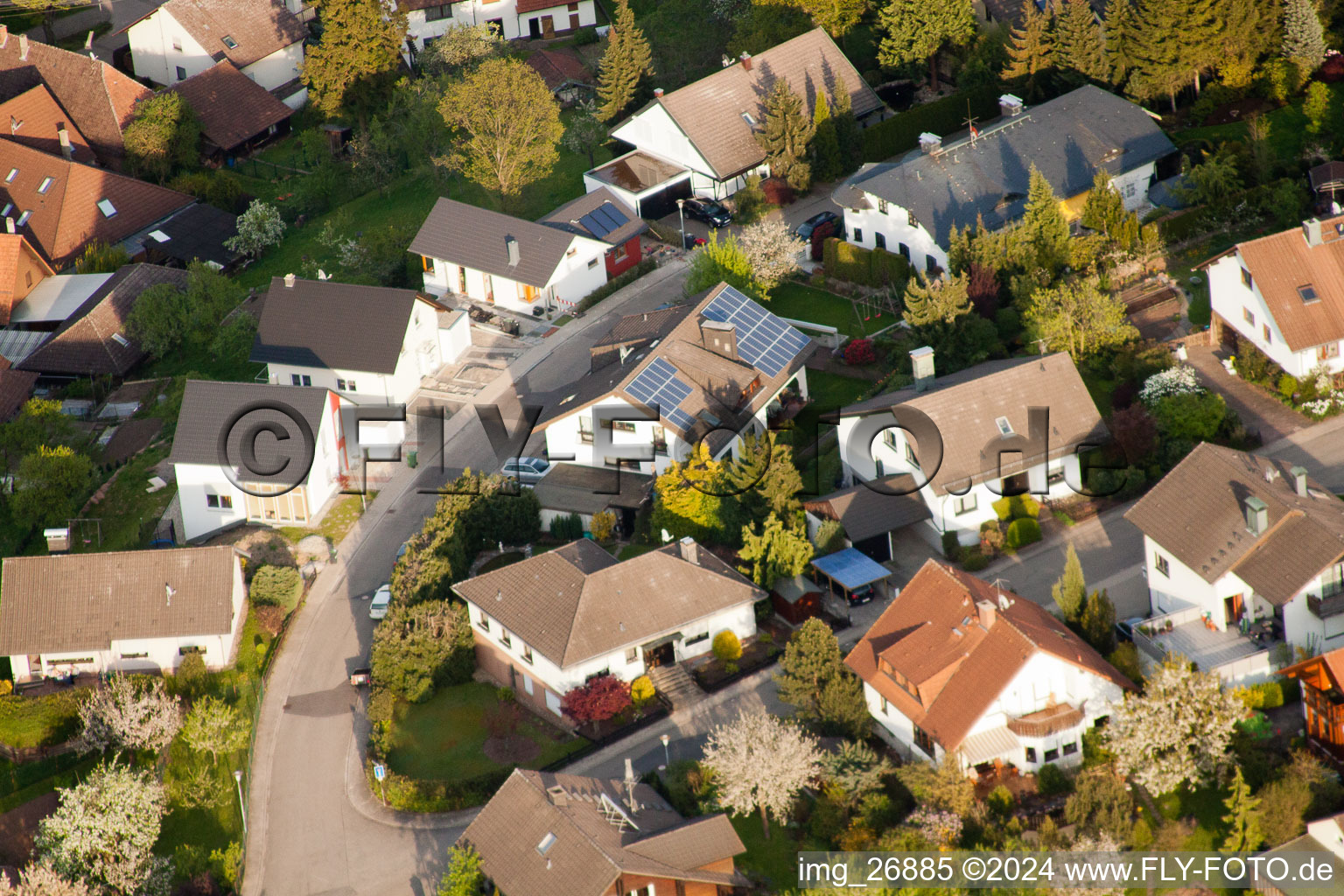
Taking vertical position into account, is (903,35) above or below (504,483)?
above

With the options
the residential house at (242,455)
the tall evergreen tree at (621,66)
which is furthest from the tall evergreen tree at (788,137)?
A: the residential house at (242,455)

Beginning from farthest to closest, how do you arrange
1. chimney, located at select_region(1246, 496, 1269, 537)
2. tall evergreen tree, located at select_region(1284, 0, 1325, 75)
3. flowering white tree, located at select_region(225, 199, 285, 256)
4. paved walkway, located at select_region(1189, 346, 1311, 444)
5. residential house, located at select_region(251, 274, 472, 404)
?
flowering white tree, located at select_region(225, 199, 285, 256)
tall evergreen tree, located at select_region(1284, 0, 1325, 75)
residential house, located at select_region(251, 274, 472, 404)
paved walkway, located at select_region(1189, 346, 1311, 444)
chimney, located at select_region(1246, 496, 1269, 537)

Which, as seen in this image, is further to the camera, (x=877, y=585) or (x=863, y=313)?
(x=863, y=313)

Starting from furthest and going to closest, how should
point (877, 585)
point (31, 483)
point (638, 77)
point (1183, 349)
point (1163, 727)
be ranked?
point (638, 77)
point (31, 483)
point (1183, 349)
point (877, 585)
point (1163, 727)

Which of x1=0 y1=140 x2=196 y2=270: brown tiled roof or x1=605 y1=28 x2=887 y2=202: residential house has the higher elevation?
x1=605 y1=28 x2=887 y2=202: residential house

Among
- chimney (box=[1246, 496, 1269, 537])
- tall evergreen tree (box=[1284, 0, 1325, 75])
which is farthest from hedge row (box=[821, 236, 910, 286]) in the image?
chimney (box=[1246, 496, 1269, 537])

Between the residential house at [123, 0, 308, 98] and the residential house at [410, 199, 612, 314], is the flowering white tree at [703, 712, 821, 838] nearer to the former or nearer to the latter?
the residential house at [410, 199, 612, 314]

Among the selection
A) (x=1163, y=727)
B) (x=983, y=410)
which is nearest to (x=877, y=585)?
(x=983, y=410)

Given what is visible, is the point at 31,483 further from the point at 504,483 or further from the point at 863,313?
the point at 863,313
